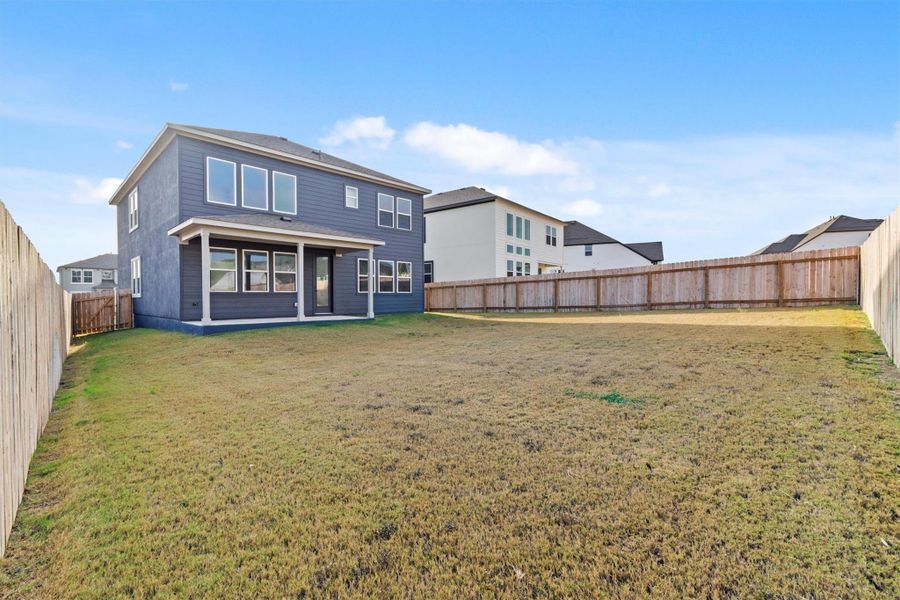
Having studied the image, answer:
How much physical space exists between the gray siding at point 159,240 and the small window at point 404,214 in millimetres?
8259

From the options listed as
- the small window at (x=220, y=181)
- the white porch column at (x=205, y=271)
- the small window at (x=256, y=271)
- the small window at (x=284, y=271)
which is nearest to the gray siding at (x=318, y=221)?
the small window at (x=220, y=181)

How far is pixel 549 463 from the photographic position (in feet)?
9.97

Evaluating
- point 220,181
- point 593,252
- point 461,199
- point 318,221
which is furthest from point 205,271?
point 593,252

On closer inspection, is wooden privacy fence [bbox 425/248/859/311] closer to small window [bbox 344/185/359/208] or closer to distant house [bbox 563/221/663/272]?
small window [bbox 344/185/359/208]

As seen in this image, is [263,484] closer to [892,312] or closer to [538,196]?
[892,312]

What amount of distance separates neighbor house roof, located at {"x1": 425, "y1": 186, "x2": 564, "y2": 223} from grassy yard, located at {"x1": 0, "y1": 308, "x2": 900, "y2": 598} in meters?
19.4

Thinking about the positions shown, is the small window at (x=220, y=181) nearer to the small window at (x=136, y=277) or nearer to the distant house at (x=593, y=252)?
the small window at (x=136, y=277)

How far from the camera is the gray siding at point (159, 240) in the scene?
40.1ft

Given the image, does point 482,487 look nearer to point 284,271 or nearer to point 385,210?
point 284,271

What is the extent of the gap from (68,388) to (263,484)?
18.8ft

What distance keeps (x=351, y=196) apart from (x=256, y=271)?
16.2ft

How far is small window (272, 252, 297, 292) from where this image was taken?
13.7 meters

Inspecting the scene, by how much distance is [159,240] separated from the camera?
13.4m

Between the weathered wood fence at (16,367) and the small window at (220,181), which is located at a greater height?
the small window at (220,181)
